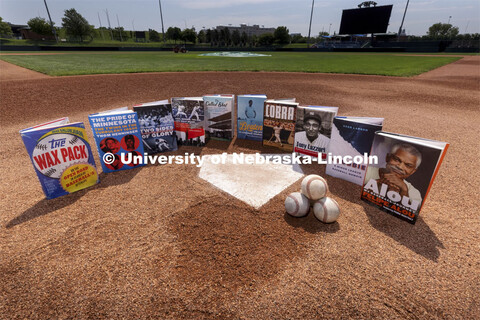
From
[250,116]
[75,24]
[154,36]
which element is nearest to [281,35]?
[154,36]

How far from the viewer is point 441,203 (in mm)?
3959

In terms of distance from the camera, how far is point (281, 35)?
94.7m

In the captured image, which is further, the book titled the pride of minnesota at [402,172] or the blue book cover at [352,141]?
the blue book cover at [352,141]

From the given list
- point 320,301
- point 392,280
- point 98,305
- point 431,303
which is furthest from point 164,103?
point 431,303

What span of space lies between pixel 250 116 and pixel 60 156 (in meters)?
4.23

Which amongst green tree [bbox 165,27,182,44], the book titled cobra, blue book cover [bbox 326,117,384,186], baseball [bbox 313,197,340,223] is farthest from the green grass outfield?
green tree [bbox 165,27,182,44]

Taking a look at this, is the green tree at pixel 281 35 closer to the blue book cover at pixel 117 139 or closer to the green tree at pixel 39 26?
the green tree at pixel 39 26

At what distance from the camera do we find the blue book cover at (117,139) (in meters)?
4.58

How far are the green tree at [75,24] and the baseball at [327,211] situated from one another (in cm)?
9400

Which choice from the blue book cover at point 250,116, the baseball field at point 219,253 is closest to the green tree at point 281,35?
the blue book cover at point 250,116

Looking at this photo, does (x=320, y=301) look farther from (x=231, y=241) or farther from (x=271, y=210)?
(x=271, y=210)

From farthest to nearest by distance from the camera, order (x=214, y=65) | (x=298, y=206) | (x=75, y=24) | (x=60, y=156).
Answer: (x=75, y=24) < (x=214, y=65) < (x=60, y=156) < (x=298, y=206)

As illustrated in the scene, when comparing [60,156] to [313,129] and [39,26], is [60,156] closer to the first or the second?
[313,129]

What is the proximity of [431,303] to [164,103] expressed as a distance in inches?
224
